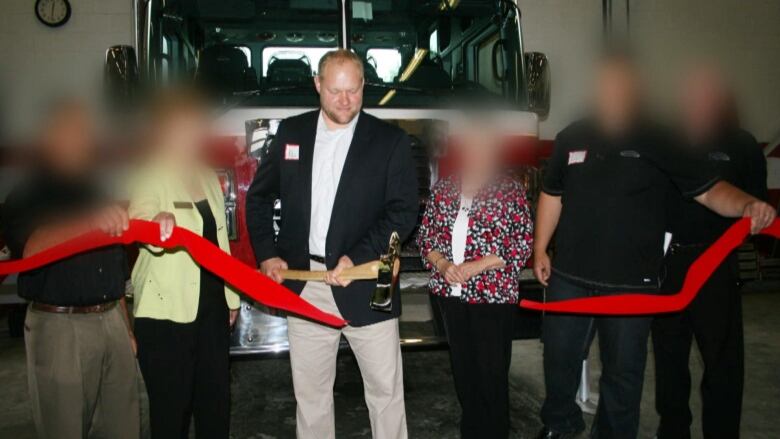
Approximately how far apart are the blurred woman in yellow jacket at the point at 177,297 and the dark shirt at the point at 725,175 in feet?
7.43

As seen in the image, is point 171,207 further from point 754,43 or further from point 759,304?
point 754,43

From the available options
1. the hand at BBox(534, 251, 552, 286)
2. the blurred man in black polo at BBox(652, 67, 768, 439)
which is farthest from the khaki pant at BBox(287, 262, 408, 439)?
the blurred man in black polo at BBox(652, 67, 768, 439)

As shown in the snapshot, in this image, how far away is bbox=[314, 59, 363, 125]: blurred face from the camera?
2.56 meters

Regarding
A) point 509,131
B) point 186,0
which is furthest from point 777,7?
point 186,0

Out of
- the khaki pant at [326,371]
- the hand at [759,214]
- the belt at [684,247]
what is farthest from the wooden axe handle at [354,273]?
the belt at [684,247]

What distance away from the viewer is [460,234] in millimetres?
3100

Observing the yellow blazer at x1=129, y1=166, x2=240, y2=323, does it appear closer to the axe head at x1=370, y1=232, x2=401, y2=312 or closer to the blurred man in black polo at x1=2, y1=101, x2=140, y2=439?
the blurred man in black polo at x1=2, y1=101, x2=140, y2=439

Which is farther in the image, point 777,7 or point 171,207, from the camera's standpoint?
point 777,7

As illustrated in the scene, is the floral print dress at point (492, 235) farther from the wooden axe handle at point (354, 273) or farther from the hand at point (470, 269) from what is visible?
the wooden axe handle at point (354, 273)

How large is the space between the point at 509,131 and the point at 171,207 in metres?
2.18

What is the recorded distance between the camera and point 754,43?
7.98m

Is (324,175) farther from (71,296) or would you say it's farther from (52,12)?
(52,12)

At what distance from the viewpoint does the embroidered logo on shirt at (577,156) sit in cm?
315

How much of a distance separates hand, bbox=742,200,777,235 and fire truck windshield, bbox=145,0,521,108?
6.31 feet
